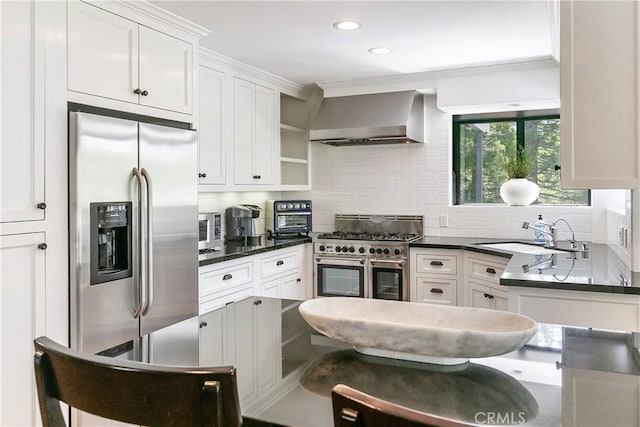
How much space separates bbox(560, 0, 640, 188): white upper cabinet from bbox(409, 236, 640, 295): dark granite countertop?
471 millimetres

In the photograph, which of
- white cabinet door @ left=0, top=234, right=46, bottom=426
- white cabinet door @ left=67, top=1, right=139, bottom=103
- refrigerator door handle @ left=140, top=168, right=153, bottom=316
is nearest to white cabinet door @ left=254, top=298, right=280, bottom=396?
refrigerator door handle @ left=140, top=168, right=153, bottom=316

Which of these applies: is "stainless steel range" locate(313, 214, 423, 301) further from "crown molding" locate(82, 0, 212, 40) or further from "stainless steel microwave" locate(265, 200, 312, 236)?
"crown molding" locate(82, 0, 212, 40)

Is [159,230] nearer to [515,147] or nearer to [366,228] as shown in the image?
[366,228]

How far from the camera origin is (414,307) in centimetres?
153

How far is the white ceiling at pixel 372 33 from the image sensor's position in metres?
2.76

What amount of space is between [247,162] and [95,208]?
1.88m

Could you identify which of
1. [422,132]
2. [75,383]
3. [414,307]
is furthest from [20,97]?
[422,132]

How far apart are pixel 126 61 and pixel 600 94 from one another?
2.29 m

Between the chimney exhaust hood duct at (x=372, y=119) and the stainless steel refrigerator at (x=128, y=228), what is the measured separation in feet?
5.79

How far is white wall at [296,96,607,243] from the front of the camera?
14.1ft

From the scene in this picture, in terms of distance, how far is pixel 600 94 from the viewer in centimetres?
221

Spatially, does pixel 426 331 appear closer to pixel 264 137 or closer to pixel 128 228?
pixel 128 228

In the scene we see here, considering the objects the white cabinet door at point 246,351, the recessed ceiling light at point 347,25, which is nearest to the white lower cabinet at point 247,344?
the white cabinet door at point 246,351

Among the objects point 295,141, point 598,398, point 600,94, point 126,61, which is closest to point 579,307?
point 600,94
